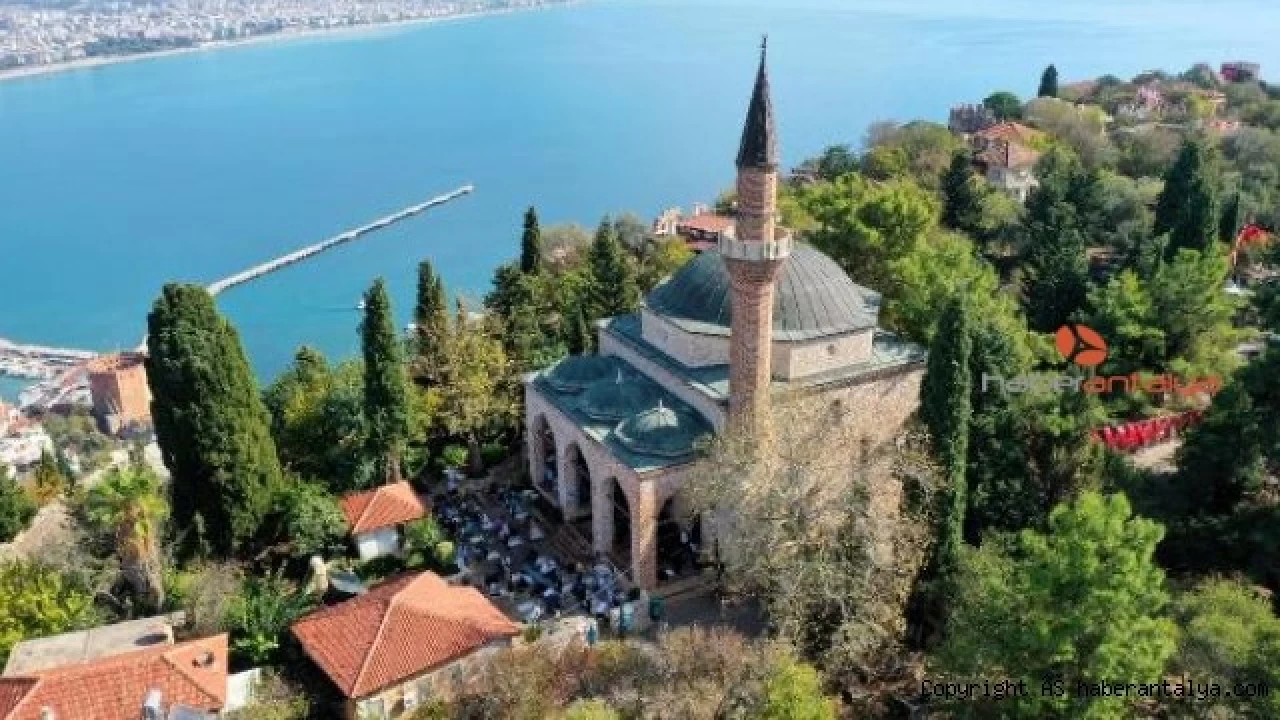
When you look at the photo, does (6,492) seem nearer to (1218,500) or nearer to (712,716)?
(712,716)

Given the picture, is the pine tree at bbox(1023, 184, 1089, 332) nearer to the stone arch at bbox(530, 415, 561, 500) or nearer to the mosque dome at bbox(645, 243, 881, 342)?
the mosque dome at bbox(645, 243, 881, 342)

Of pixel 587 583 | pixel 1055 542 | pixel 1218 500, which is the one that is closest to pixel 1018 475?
pixel 1218 500

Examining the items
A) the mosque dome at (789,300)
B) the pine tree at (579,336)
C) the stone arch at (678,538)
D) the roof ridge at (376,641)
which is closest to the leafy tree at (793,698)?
the roof ridge at (376,641)

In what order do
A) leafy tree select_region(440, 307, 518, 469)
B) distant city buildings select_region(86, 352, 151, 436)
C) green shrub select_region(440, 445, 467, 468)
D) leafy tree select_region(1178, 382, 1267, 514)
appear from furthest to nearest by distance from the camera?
distant city buildings select_region(86, 352, 151, 436) → green shrub select_region(440, 445, 467, 468) → leafy tree select_region(440, 307, 518, 469) → leafy tree select_region(1178, 382, 1267, 514)

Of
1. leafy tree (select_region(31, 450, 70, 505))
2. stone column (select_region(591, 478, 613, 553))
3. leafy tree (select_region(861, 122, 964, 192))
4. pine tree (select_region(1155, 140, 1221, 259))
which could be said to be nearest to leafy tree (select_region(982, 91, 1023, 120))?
leafy tree (select_region(861, 122, 964, 192))

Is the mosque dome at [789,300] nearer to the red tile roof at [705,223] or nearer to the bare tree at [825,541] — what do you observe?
the bare tree at [825,541]

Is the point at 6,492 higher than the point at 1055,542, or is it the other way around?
the point at 1055,542

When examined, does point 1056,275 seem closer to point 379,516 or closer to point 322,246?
point 379,516
